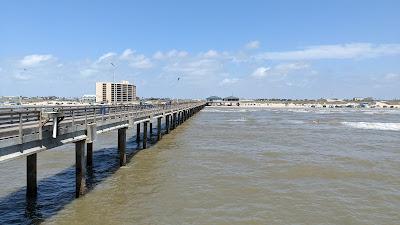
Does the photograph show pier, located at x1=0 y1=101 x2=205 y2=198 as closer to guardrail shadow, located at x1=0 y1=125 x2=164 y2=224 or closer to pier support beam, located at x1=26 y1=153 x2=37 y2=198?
pier support beam, located at x1=26 y1=153 x2=37 y2=198

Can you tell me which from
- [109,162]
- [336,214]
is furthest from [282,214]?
[109,162]

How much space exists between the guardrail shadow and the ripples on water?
4 cm

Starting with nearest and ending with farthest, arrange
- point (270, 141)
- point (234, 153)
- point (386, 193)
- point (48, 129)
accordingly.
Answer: point (48, 129) → point (386, 193) → point (234, 153) → point (270, 141)

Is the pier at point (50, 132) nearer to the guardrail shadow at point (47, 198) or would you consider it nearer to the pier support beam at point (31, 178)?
the pier support beam at point (31, 178)

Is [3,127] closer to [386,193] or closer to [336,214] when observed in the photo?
[336,214]

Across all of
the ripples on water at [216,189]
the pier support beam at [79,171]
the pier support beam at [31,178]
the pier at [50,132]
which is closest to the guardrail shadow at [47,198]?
the ripples on water at [216,189]

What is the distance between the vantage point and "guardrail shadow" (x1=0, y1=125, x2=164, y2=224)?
48.2 ft

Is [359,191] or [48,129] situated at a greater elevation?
[48,129]

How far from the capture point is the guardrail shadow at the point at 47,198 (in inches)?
579

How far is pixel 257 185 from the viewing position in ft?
65.8

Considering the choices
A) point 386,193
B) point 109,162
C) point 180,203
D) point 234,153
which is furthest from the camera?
point 234,153

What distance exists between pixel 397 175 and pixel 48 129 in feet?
60.7

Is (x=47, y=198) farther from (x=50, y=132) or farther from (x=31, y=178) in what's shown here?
(x=50, y=132)

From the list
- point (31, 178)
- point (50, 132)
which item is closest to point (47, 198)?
point (31, 178)
